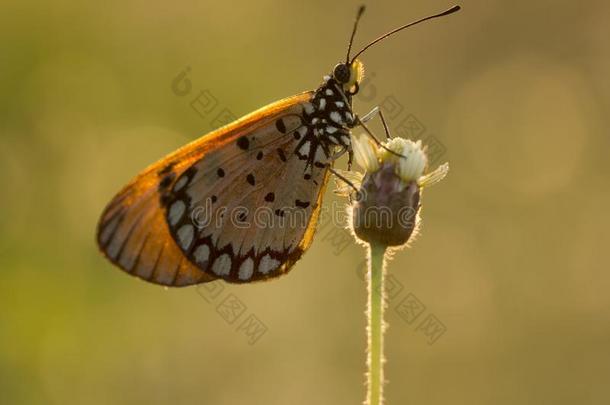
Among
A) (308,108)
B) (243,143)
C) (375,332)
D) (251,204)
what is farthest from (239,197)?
(375,332)

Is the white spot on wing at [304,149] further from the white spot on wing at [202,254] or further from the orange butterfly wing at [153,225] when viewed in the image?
the white spot on wing at [202,254]

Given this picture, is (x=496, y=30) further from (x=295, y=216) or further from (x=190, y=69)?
(x=295, y=216)

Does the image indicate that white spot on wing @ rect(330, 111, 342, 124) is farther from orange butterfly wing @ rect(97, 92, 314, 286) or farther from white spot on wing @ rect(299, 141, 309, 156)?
orange butterfly wing @ rect(97, 92, 314, 286)

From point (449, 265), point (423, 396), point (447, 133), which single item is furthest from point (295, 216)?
point (447, 133)

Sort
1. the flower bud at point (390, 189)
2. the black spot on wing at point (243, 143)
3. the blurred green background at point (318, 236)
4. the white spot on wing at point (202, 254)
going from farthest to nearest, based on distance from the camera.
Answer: the blurred green background at point (318, 236) < the black spot on wing at point (243, 143) < the white spot on wing at point (202, 254) < the flower bud at point (390, 189)

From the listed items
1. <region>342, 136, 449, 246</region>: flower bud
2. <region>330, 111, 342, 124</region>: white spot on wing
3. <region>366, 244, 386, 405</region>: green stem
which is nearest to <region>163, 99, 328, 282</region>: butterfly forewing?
<region>330, 111, 342, 124</region>: white spot on wing

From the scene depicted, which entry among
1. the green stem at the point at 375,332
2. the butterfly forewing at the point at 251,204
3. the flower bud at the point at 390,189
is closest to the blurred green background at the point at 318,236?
the butterfly forewing at the point at 251,204

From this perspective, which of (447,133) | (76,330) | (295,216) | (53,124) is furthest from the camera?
(447,133)
